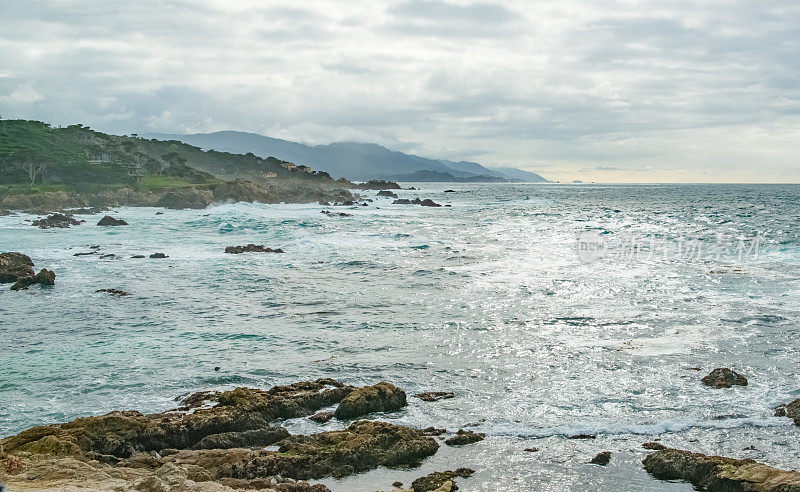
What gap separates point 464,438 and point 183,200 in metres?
70.2

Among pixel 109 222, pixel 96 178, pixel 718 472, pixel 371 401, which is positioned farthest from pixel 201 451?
pixel 96 178

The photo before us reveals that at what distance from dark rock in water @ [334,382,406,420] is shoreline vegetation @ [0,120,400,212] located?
61.7m

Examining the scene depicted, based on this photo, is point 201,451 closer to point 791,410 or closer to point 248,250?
point 791,410

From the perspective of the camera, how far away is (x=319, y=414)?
10062 mm

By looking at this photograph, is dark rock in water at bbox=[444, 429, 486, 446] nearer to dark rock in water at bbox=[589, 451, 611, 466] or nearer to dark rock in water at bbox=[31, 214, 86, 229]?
dark rock in water at bbox=[589, 451, 611, 466]

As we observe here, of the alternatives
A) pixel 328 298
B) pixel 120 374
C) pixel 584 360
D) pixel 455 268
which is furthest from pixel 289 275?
pixel 584 360

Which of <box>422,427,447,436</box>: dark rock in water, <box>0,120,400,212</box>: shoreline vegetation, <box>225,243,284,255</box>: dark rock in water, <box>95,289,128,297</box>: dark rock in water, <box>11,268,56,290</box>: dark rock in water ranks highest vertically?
Result: <box>0,120,400,212</box>: shoreline vegetation

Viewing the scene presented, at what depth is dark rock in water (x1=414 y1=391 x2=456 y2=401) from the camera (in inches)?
428

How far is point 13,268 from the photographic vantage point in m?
23.2

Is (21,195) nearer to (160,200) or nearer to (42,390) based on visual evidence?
(160,200)

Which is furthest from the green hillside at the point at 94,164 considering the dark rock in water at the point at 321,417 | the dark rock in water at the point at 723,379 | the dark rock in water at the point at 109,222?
the dark rock in water at the point at 723,379

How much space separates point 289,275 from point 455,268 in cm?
784

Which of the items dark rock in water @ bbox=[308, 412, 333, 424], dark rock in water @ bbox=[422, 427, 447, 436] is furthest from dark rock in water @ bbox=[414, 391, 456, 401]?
dark rock in water @ bbox=[308, 412, 333, 424]

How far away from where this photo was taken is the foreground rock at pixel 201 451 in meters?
7.05
